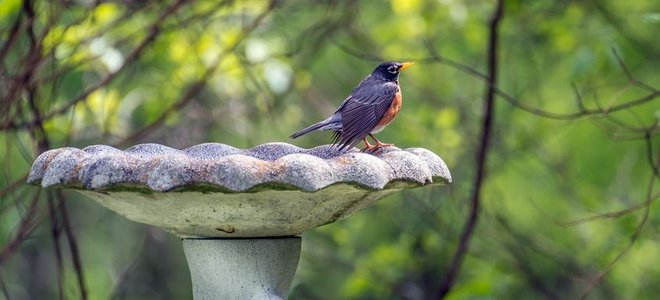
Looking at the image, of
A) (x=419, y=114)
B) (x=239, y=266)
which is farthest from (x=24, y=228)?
(x=419, y=114)

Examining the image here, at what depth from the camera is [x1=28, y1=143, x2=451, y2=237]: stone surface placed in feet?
8.52

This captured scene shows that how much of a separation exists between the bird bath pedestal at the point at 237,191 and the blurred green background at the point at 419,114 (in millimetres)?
1755

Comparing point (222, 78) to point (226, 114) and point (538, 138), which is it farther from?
point (538, 138)

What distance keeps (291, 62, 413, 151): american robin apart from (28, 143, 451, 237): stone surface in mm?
376

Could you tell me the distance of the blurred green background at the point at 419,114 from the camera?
5.48 m

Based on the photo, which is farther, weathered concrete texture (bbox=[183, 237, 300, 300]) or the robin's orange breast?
the robin's orange breast

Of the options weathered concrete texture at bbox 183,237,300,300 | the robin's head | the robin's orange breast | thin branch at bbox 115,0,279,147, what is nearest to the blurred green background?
thin branch at bbox 115,0,279,147

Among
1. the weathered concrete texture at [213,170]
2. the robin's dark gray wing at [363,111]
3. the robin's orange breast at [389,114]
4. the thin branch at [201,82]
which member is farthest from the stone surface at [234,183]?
the thin branch at [201,82]

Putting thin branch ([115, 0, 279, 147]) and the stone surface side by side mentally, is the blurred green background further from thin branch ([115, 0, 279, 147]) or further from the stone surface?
the stone surface

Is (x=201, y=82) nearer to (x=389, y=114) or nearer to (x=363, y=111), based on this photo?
(x=389, y=114)

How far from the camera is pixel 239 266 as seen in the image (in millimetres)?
3195

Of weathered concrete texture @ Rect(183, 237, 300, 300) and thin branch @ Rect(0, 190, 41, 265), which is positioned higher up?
weathered concrete texture @ Rect(183, 237, 300, 300)

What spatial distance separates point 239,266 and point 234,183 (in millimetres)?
679

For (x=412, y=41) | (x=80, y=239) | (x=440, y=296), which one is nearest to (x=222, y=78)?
(x=412, y=41)
